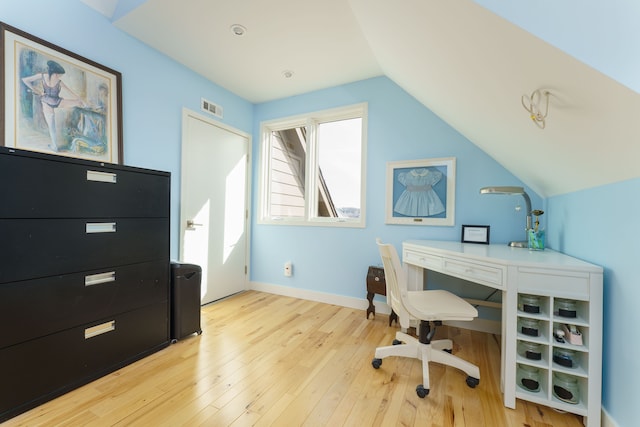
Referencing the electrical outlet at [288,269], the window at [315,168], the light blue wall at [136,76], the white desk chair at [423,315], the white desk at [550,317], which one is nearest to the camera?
the white desk at [550,317]

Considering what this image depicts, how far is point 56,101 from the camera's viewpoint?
5.74 ft

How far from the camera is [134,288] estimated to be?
5.75 feet

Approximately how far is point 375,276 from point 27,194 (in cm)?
246

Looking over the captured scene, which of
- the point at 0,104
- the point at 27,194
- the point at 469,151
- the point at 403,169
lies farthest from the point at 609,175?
the point at 0,104

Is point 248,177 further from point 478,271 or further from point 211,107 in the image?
point 478,271

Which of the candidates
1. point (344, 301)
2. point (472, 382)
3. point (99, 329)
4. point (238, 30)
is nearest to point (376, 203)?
point (344, 301)

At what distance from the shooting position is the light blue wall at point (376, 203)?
7.48 ft

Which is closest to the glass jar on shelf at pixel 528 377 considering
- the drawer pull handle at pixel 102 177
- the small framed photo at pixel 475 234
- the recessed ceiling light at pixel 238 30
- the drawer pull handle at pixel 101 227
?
the small framed photo at pixel 475 234

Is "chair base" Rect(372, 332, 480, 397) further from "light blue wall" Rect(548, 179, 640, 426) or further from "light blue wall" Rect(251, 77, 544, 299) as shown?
"light blue wall" Rect(251, 77, 544, 299)

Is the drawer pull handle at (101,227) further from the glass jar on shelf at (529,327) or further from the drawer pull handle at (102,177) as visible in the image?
the glass jar on shelf at (529,327)

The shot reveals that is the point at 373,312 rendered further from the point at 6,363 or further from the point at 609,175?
the point at 6,363

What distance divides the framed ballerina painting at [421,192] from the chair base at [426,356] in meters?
1.13

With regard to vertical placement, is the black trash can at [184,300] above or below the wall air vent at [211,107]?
below

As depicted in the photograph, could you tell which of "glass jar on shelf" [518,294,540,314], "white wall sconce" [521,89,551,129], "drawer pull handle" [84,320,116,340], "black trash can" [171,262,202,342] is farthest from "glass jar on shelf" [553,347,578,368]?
"drawer pull handle" [84,320,116,340]
